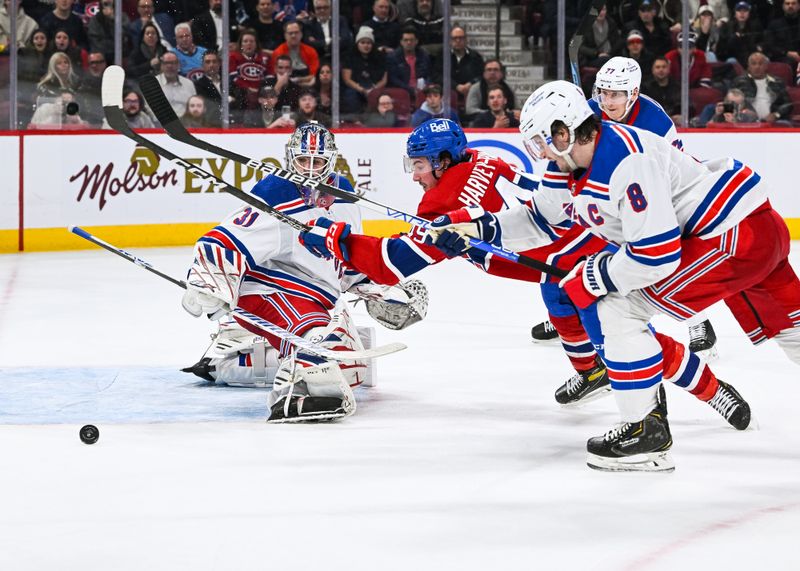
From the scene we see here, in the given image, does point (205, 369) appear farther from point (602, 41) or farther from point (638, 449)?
point (602, 41)

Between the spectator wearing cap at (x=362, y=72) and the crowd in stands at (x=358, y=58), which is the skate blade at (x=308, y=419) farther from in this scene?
the spectator wearing cap at (x=362, y=72)

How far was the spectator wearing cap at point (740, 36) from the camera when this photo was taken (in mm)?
9539

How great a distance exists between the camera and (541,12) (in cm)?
943

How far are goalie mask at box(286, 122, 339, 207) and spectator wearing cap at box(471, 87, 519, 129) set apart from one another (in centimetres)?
526

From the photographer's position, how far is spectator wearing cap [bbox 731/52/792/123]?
9398mm

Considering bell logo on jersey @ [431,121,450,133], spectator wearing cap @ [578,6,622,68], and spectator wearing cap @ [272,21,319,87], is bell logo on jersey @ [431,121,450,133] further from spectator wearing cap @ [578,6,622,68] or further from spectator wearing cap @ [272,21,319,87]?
spectator wearing cap @ [578,6,622,68]

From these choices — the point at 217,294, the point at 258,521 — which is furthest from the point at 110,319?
the point at 258,521

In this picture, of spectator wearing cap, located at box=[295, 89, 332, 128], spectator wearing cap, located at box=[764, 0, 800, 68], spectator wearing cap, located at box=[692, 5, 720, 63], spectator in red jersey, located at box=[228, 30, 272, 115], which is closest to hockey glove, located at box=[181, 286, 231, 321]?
spectator in red jersey, located at box=[228, 30, 272, 115]

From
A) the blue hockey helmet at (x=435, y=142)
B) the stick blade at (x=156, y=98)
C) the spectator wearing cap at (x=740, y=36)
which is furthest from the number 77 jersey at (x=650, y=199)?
the spectator wearing cap at (x=740, y=36)

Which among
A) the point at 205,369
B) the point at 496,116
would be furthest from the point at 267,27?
the point at 205,369

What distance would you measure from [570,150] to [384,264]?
0.71m

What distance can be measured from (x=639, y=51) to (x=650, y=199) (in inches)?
263

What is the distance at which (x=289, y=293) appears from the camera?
4.15 meters

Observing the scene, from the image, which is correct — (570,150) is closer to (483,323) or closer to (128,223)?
(483,323)
